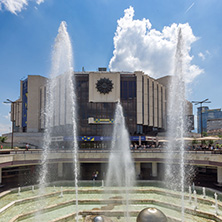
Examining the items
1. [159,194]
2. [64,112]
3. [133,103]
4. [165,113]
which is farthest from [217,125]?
[159,194]

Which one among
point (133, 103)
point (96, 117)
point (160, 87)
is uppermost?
point (160, 87)

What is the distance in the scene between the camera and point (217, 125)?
161375 mm

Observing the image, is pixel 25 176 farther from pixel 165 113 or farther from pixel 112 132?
pixel 165 113

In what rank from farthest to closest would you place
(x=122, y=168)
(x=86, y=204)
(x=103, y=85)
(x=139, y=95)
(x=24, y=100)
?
(x=24, y=100) → (x=139, y=95) → (x=103, y=85) → (x=122, y=168) → (x=86, y=204)

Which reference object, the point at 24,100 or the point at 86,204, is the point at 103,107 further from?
the point at 24,100

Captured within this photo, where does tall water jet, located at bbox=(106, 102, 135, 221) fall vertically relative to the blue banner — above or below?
below

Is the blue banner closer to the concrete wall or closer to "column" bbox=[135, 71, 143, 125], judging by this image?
the concrete wall

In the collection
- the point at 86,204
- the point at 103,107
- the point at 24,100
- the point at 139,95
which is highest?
the point at 24,100

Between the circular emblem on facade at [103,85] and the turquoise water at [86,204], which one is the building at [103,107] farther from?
the turquoise water at [86,204]

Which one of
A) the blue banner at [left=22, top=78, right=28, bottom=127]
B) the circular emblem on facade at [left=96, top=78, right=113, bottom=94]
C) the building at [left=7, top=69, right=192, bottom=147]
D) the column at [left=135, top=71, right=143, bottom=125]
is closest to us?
the building at [left=7, top=69, right=192, bottom=147]

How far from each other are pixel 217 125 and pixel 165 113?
133421 millimetres

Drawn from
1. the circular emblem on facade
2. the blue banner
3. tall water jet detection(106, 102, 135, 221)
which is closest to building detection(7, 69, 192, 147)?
the circular emblem on facade

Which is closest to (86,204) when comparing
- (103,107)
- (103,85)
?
(103,107)

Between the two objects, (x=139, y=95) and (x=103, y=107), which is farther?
(x=139, y=95)
